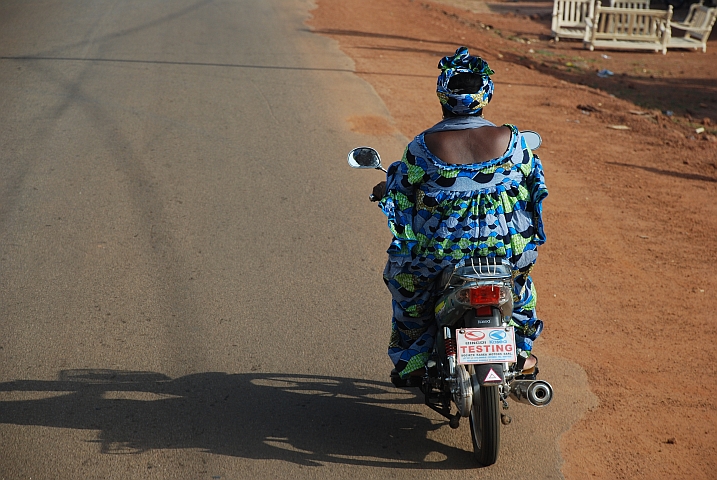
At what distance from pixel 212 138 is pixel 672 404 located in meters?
5.99

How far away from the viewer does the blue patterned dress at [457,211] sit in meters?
3.53

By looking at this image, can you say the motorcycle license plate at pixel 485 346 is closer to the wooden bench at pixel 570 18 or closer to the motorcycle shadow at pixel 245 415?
the motorcycle shadow at pixel 245 415

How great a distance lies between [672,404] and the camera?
14.3 feet

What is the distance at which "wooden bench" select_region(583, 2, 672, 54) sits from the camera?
17.8 m

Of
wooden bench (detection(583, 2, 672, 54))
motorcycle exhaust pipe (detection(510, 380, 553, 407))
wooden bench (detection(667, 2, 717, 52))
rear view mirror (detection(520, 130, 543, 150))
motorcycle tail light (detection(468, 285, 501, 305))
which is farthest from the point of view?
wooden bench (detection(667, 2, 717, 52))

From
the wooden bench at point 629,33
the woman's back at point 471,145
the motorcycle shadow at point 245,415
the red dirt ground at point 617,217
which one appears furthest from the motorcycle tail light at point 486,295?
the wooden bench at point 629,33

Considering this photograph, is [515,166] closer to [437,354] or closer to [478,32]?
[437,354]

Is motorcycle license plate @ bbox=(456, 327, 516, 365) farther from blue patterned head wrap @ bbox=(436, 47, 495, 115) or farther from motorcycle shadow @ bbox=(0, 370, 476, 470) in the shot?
blue patterned head wrap @ bbox=(436, 47, 495, 115)

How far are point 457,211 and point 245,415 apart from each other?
5.55ft

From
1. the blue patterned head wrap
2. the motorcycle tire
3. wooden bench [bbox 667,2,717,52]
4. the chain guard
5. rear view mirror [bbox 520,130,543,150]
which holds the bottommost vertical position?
wooden bench [bbox 667,2,717,52]

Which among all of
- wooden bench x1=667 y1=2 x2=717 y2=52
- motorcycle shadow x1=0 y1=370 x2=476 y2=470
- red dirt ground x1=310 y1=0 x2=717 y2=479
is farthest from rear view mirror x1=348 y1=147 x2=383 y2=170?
wooden bench x1=667 y1=2 x2=717 y2=52

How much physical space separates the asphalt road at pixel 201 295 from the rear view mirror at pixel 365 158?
1.44 metres

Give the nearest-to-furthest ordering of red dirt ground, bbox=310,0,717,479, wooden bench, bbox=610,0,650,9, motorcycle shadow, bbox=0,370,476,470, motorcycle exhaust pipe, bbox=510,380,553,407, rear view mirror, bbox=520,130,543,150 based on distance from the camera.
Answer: motorcycle exhaust pipe, bbox=510,380,553,407
rear view mirror, bbox=520,130,543,150
motorcycle shadow, bbox=0,370,476,470
red dirt ground, bbox=310,0,717,479
wooden bench, bbox=610,0,650,9

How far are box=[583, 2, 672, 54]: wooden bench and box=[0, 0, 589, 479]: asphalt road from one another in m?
9.25
